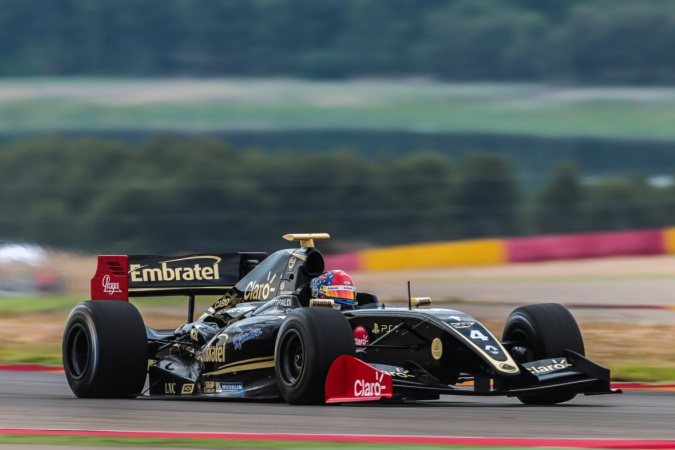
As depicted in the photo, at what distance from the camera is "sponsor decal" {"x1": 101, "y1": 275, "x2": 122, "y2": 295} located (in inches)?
428

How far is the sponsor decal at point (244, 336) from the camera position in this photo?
930cm

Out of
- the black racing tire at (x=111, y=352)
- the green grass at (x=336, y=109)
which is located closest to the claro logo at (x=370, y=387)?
the black racing tire at (x=111, y=352)

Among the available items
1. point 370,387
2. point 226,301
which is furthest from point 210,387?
point 370,387

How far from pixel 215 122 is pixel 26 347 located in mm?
17318

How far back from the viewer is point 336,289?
9.48 meters

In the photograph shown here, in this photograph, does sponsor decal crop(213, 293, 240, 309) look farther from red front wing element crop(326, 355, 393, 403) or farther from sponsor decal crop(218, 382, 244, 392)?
red front wing element crop(326, 355, 393, 403)

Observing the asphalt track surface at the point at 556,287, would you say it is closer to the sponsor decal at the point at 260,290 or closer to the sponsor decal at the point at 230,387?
the sponsor decal at the point at 260,290

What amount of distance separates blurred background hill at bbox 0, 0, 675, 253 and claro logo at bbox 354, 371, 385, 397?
18.4 meters

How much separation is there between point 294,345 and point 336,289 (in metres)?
0.88

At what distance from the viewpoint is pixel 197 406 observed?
29.4 ft

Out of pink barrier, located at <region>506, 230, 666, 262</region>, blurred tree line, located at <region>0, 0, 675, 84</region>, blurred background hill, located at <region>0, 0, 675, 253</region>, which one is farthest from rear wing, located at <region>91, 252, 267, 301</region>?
blurred tree line, located at <region>0, 0, 675, 84</region>

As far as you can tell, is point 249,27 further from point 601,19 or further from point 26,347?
point 26,347

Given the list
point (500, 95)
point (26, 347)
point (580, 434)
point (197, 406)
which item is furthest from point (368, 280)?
point (580, 434)

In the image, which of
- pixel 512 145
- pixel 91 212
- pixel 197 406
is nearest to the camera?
pixel 197 406
